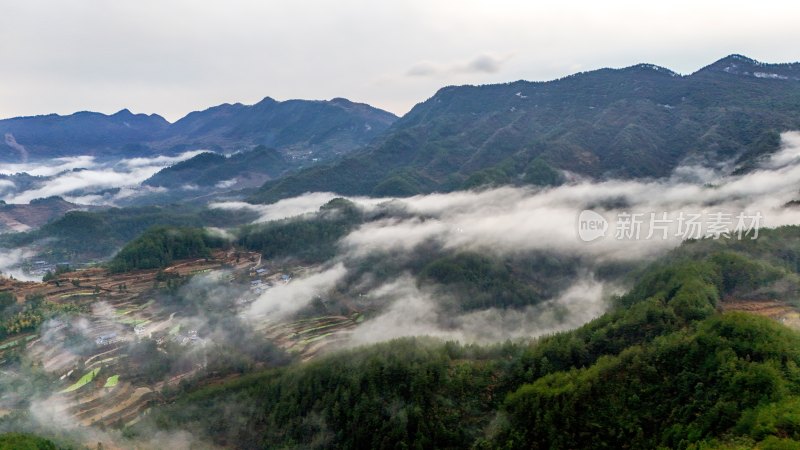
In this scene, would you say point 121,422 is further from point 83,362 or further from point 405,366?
point 405,366

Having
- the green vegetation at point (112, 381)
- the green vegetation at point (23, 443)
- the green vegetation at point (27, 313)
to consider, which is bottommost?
the green vegetation at point (112, 381)

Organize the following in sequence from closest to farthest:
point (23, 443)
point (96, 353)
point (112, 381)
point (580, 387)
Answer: point (580, 387) → point (23, 443) → point (112, 381) → point (96, 353)

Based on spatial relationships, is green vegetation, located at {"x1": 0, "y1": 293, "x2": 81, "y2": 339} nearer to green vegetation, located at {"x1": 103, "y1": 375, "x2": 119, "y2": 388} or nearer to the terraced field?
the terraced field

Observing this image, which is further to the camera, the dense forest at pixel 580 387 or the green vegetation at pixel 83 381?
the green vegetation at pixel 83 381

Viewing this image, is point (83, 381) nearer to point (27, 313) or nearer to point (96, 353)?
point (96, 353)

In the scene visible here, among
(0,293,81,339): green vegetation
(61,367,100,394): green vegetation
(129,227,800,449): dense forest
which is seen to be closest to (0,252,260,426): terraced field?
(61,367,100,394): green vegetation

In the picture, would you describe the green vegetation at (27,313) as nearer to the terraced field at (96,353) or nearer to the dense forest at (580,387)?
the terraced field at (96,353)

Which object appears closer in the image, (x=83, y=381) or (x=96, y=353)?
(x=83, y=381)

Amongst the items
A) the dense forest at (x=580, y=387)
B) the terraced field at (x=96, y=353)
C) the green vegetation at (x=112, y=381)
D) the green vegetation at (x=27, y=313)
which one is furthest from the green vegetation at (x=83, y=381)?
the green vegetation at (x=27, y=313)

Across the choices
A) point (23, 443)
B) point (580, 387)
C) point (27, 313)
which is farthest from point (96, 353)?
point (580, 387)
